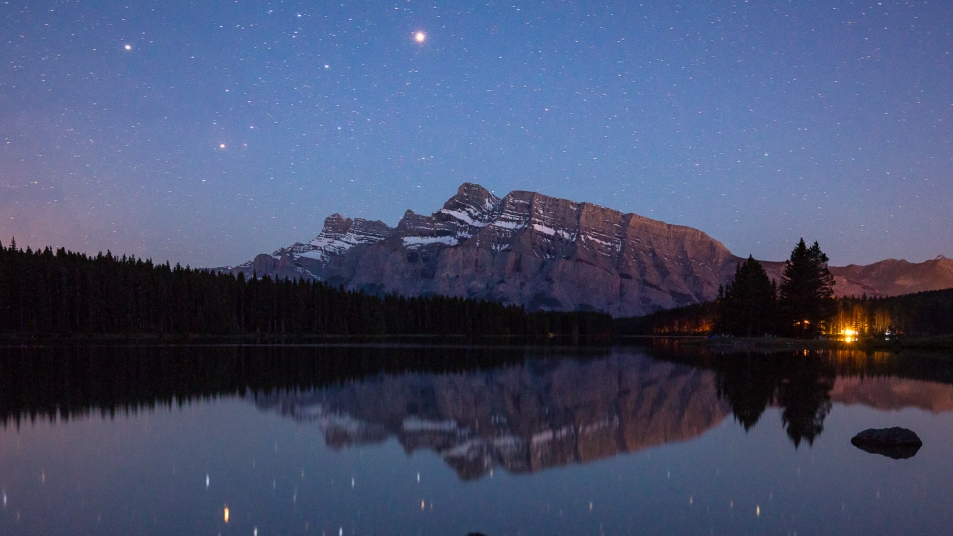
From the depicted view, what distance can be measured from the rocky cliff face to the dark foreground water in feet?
0.46

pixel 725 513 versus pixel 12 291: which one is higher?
pixel 12 291

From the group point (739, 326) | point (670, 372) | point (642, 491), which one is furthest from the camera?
point (739, 326)

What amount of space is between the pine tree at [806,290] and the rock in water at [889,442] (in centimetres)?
8218

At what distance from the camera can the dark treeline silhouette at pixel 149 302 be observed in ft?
382

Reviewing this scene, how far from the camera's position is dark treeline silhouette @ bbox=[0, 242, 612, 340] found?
382 ft

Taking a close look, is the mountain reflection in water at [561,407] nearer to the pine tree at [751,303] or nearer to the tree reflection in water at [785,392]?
the tree reflection in water at [785,392]

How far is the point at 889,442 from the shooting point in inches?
789

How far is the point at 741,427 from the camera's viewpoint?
23.6 m

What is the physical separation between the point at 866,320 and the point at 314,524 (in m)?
191

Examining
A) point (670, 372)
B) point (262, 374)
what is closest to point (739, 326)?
point (670, 372)

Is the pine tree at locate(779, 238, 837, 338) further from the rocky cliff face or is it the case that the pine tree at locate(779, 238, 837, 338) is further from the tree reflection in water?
the rocky cliff face

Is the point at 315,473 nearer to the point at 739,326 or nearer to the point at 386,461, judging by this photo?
the point at 386,461

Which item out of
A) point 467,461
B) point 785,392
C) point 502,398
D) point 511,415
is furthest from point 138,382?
point 785,392

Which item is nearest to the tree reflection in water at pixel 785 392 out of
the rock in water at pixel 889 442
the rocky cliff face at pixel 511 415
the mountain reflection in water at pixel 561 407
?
the mountain reflection in water at pixel 561 407
